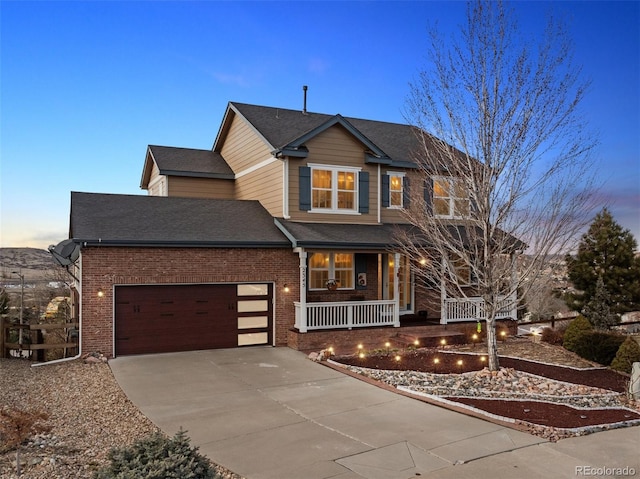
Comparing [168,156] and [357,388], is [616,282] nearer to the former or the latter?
[357,388]

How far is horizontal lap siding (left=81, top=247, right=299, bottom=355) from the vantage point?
12.1 meters

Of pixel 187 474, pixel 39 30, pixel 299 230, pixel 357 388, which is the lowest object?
pixel 357 388

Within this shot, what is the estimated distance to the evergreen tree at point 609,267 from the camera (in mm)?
21141

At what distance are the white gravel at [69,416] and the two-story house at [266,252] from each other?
1.72 m

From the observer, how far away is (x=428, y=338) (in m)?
14.4

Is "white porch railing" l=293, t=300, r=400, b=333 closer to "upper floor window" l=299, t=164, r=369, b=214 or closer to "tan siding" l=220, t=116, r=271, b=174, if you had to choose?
"upper floor window" l=299, t=164, r=369, b=214

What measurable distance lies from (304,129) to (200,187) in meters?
5.10

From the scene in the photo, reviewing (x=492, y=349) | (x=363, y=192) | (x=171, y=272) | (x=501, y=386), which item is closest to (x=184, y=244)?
(x=171, y=272)

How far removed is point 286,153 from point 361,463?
1046cm

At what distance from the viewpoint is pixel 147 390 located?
927cm

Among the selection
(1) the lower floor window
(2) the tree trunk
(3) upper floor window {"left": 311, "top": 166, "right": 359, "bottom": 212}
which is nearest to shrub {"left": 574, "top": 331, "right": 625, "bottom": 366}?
(2) the tree trunk

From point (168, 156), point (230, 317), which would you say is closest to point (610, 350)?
point (230, 317)

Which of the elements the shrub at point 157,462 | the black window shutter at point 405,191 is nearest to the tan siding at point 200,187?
the black window shutter at point 405,191

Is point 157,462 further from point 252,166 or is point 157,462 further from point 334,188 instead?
point 252,166
